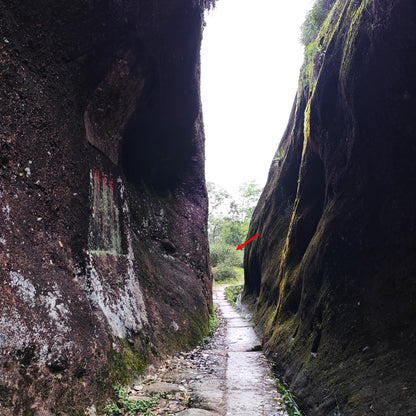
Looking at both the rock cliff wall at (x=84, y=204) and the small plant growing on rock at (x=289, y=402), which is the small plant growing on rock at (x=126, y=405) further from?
the small plant growing on rock at (x=289, y=402)

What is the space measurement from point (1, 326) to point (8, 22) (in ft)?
10.9

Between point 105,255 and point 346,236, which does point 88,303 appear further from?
point 346,236

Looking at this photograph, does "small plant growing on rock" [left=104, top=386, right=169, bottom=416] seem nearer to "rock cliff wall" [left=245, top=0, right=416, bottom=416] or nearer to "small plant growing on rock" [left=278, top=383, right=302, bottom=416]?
"small plant growing on rock" [left=278, top=383, right=302, bottom=416]

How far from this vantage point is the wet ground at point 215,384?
354 cm

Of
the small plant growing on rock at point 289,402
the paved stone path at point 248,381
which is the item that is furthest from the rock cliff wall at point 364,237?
the paved stone path at point 248,381

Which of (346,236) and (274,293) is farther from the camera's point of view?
(274,293)

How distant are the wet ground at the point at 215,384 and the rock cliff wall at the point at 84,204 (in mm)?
338

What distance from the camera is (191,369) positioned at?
5.08 meters

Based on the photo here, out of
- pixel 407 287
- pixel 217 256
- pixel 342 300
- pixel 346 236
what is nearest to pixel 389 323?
pixel 407 287

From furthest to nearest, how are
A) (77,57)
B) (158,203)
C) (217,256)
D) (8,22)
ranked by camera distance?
(217,256) < (158,203) < (77,57) < (8,22)

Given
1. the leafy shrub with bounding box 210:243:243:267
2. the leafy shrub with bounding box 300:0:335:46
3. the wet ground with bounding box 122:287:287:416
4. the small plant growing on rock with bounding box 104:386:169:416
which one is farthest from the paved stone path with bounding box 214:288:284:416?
the leafy shrub with bounding box 210:243:243:267

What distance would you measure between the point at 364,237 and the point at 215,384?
2868 mm

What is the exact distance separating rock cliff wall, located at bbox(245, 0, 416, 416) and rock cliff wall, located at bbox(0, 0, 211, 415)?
244 cm

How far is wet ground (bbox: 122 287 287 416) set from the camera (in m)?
3.54
